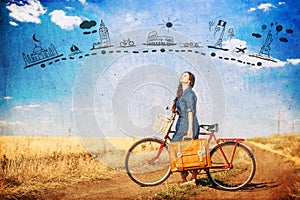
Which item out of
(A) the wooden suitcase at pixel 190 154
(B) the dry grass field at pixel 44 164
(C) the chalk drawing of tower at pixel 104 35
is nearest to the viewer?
(A) the wooden suitcase at pixel 190 154

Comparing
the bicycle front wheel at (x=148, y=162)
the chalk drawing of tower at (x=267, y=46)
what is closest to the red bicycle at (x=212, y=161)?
the bicycle front wheel at (x=148, y=162)

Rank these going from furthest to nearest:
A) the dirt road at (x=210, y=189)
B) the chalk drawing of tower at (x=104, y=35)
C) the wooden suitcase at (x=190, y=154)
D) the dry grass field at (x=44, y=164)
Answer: the chalk drawing of tower at (x=104, y=35), the dry grass field at (x=44, y=164), the dirt road at (x=210, y=189), the wooden suitcase at (x=190, y=154)

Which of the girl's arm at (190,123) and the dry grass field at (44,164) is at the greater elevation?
the girl's arm at (190,123)

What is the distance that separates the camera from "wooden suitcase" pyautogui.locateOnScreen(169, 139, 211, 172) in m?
5.70

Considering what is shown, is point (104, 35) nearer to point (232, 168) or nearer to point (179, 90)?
point (179, 90)

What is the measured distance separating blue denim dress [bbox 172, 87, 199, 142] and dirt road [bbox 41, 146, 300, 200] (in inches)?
24.3

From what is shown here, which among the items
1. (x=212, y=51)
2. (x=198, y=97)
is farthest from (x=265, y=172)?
(x=212, y=51)

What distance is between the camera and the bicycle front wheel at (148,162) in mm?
5785

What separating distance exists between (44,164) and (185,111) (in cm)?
224

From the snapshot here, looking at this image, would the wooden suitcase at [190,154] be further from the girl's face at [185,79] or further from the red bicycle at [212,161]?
the girl's face at [185,79]

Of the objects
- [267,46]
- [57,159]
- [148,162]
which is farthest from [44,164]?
[267,46]

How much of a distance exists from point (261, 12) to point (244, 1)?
0.30 meters

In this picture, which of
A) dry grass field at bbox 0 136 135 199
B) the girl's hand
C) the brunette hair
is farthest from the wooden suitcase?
dry grass field at bbox 0 136 135 199

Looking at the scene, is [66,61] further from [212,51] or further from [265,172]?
[265,172]
